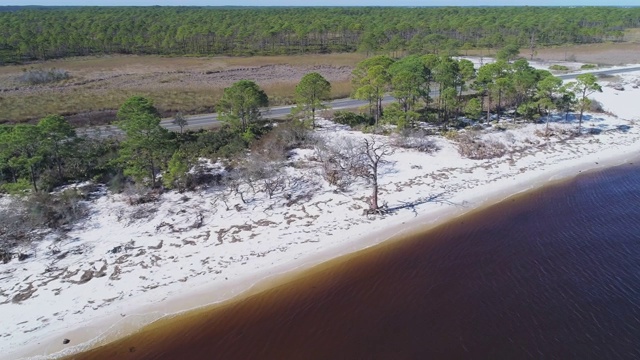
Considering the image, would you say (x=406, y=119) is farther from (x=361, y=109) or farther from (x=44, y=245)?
(x=44, y=245)

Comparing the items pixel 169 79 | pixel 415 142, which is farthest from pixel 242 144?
pixel 169 79

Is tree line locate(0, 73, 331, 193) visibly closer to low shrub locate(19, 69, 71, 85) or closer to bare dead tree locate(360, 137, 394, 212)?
bare dead tree locate(360, 137, 394, 212)

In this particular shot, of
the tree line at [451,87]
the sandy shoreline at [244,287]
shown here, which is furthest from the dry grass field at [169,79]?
the sandy shoreline at [244,287]

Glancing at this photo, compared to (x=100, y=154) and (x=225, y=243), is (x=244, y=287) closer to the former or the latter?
(x=225, y=243)

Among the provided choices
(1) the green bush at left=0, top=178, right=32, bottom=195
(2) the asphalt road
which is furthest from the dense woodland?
(2) the asphalt road

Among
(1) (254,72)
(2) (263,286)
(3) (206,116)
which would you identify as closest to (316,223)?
(2) (263,286)

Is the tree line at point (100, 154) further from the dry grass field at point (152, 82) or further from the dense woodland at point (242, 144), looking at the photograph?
the dry grass field at point (152, 82)
